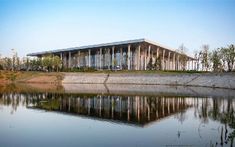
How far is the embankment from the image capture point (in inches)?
2061

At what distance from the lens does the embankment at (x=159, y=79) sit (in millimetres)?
52344

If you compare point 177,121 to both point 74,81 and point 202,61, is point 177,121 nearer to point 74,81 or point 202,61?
point 74,81

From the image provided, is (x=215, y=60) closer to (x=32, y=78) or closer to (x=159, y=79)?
(x=159, y=79)

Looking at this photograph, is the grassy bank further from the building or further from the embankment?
the building

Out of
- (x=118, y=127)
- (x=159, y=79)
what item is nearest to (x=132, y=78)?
(x=159, y=79)

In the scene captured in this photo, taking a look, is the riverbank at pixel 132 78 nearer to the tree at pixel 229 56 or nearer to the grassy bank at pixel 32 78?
the grassy bank at pixel 32 78

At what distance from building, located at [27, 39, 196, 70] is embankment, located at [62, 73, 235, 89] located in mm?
11638

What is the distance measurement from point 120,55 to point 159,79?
28482 millimetres

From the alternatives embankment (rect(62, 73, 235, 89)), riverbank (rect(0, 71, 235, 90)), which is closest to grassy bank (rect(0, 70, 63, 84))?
riverbank (rect(0, 71, 235, 90))

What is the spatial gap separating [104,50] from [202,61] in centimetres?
2914

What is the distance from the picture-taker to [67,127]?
15547 mm

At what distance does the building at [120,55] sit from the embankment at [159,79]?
11638 mm

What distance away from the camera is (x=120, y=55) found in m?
88.6

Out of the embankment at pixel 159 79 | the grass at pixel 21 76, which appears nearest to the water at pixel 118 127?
the embankment at pixel 159 79
